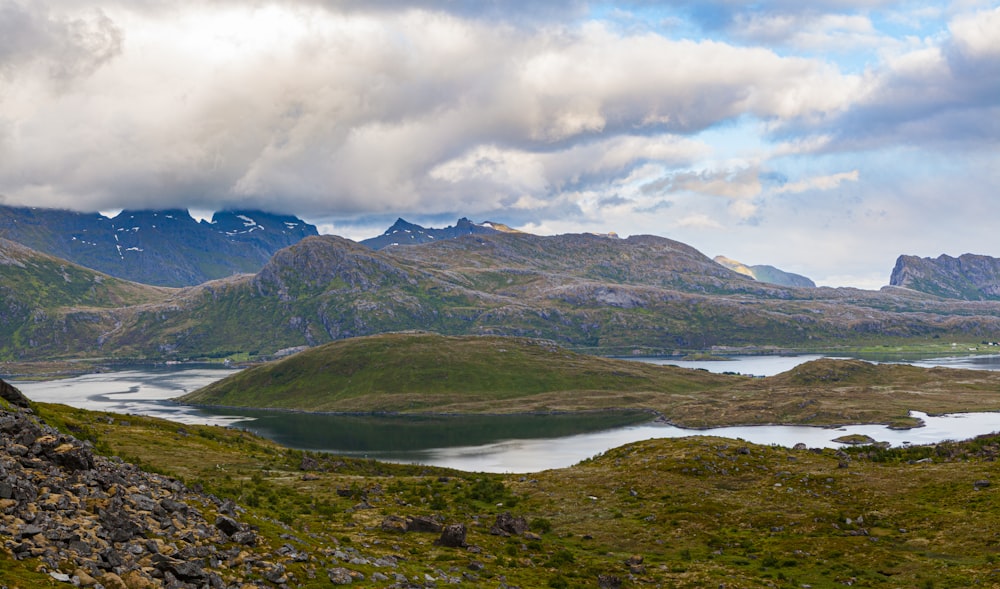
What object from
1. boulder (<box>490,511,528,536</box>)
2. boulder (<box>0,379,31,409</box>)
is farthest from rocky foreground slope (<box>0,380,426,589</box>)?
boulder (<box>0,379,31,409</box>)

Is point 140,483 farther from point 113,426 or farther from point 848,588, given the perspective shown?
point 113,426

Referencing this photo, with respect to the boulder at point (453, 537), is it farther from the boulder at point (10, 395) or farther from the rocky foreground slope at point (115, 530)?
the boulder at point (10, 395)

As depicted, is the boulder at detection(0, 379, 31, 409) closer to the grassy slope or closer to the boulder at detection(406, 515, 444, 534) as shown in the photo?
the grassy slope

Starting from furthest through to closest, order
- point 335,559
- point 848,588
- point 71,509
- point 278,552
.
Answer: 1. point 848,588
2. point 335,559
3. point 278,552
4. point 71,509

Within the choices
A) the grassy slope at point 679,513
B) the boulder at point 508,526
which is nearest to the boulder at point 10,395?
the grassy slope at point 679,513

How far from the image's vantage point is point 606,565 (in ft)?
147

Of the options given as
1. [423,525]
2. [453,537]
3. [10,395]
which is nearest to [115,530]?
[453,537]

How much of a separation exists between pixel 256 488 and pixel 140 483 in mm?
26819

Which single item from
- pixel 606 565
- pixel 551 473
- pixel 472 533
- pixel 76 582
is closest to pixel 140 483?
pixel 76 582

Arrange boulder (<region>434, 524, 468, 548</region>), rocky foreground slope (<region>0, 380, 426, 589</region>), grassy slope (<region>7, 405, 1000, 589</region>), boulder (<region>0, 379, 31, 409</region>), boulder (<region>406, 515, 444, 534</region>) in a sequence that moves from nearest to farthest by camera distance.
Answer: rocky foreground slope (<region>0, 380, 426, 589</region>), grassy slope (<region>7, 405, 1000, 589</region>), boulder (<region>434, 524, 468, 548</region>), boulder (<region>406, 515, 444, 534</region>), boulder (<region>0, 379, 31, 409</region>)

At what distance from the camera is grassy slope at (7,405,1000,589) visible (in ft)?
139

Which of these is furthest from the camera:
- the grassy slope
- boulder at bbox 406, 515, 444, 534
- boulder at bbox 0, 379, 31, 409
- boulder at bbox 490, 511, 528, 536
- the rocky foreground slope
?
boulder at bbox 0, 379, 31, 409

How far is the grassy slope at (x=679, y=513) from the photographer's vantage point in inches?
1663

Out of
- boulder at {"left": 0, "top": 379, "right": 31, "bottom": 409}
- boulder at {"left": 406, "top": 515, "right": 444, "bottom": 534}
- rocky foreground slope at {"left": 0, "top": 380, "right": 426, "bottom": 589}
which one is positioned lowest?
boulder at {"left": 406, "top": 515, "right": 444, "bottom": 534}
